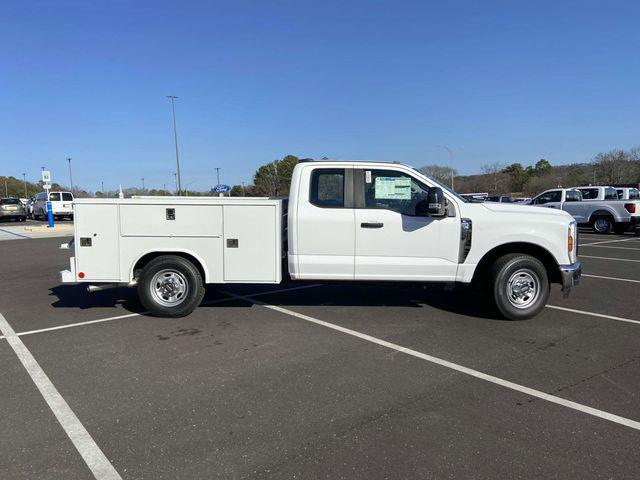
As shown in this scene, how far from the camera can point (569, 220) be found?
6.41 meters

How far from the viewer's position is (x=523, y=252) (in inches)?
257

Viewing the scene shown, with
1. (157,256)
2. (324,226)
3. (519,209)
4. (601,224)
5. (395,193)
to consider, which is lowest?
(601,224)

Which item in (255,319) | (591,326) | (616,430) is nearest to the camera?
(616,430)

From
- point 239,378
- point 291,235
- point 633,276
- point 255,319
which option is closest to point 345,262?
point 291,235

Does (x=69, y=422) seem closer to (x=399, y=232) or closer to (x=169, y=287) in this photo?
(x=169, y=287)

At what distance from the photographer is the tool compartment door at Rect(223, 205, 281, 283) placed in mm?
6348

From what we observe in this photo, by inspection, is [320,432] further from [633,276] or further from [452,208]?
[633,276]

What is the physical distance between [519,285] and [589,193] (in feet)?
57.6

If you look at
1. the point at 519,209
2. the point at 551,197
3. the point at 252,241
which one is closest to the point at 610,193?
the point at 551,197

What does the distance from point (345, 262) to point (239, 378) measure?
7.69 ft

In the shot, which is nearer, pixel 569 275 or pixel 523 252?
pixel 569 275

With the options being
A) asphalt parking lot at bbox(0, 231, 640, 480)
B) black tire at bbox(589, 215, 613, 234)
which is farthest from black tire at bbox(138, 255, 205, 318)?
black tire at bbox(589, 215, 613, 234)

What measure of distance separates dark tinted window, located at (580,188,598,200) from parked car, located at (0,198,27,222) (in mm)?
34880

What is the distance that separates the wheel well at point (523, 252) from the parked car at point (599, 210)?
15559 millimetres
